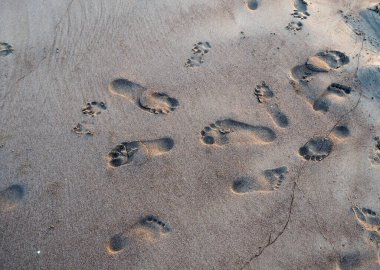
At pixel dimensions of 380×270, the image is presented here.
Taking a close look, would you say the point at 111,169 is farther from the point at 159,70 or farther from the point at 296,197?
the point at 296,197

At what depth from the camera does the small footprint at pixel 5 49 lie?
5.13 metres

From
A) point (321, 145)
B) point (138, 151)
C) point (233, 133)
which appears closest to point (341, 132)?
point (321, 145)

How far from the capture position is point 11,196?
4109 mm

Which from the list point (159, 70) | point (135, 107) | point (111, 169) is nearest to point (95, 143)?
point (111, 169)

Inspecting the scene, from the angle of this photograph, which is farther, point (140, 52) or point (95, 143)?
point (140, 52)

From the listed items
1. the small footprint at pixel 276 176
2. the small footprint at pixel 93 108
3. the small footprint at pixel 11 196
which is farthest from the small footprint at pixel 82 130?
the small footprint at pixel 276 176

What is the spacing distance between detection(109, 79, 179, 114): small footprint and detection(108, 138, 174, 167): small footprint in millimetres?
485

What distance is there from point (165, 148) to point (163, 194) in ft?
2.00

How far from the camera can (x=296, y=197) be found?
4.31 meters

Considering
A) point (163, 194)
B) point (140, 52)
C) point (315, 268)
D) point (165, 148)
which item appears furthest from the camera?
point (140, 52)

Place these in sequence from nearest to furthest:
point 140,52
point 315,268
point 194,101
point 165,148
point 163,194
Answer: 1. point 315,268
2. point 163,194
3. point 165,148
4. point 194,101
5. point 140,52

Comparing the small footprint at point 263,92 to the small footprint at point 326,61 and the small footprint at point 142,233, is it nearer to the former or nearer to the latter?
the small footprint at point 326,61

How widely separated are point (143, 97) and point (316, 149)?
2413 mm

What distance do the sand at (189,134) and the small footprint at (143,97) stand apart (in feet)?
0.09
